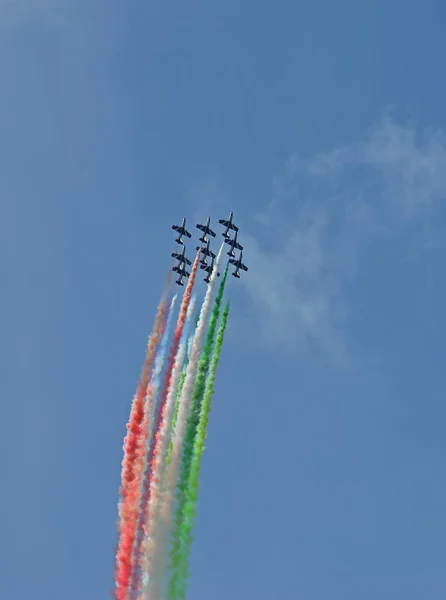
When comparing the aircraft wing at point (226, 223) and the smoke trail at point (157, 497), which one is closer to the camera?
the smoke trail at point (157, 497)

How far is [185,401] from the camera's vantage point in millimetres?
118188

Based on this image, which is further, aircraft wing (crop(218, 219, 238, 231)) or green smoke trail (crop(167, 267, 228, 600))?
aircraft wing (crop(218, 219, 238, 231))

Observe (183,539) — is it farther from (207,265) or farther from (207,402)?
(207,265)

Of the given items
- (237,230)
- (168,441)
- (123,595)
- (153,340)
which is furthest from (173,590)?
(237,230)

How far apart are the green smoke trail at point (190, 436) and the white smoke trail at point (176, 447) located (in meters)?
0.51

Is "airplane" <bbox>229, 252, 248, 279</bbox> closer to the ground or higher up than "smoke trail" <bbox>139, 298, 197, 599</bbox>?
higher up

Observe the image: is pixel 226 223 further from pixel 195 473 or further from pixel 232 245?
pixel 195 473

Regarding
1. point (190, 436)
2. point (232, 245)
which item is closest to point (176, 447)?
point (190, 436)

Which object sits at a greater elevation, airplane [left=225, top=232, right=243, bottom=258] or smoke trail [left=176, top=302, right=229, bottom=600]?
airplane [left=225, top=232, right=243, bottom=258]

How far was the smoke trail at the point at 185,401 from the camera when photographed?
11294 cm

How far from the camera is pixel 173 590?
352 feet

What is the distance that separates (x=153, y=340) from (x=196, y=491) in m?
18.9

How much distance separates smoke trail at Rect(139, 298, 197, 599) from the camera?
355 feet

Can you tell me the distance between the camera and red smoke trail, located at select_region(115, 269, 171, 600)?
10875 centimetres
